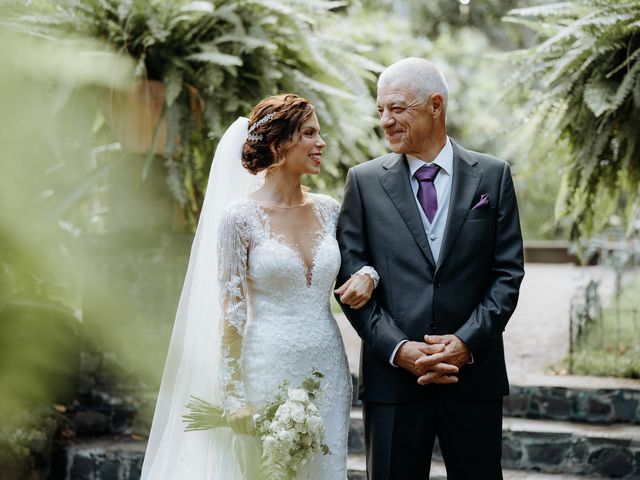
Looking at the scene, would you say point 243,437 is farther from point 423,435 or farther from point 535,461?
point 535,461

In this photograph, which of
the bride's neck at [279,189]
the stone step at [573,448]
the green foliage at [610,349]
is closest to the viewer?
the bride's neck at [279,189]

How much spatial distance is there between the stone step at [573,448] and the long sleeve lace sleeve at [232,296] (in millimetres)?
2015

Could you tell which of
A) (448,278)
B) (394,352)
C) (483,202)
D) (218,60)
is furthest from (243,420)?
(218,60)

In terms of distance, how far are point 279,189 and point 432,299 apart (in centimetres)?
64

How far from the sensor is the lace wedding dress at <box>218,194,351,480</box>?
2.64 metres

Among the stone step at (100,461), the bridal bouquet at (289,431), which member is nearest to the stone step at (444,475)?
the stone step at (100,461)

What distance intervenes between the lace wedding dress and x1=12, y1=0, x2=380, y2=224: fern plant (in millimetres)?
1304

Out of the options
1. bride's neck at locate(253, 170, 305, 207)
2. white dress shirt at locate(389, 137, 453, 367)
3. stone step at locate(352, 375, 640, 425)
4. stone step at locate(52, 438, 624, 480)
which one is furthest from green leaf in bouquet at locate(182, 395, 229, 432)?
stone step at locate(352, 375, 640, 425)

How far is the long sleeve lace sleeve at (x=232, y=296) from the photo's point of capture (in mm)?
2613

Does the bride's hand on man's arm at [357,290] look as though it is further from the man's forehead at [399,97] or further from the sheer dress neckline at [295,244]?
the man's forehead at [399,97]

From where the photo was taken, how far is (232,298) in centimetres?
262

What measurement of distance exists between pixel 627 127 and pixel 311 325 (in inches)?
80.2

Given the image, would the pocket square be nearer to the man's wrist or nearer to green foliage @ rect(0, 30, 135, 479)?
the man's wrist

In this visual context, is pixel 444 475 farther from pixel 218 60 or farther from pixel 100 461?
pixel 218 60
